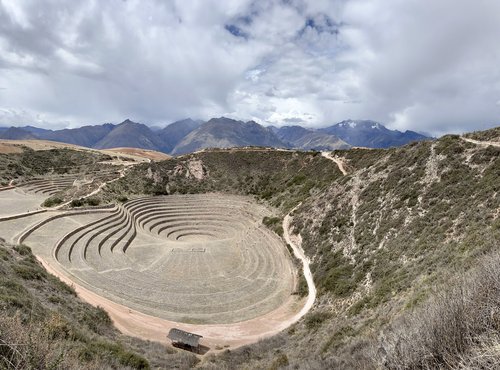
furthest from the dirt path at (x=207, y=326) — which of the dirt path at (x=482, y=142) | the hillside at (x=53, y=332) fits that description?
the dirt path at (x=482, y=142)

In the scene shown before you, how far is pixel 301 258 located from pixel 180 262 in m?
13.6

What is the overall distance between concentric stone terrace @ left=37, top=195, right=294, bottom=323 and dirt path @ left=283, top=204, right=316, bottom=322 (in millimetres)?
1427

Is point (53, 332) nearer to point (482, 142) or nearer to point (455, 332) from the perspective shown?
point (455, 332)

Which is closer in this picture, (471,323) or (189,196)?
(471,323)

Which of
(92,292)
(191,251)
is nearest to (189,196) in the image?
(191,251)

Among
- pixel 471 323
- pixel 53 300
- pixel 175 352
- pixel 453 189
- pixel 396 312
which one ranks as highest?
pixel 453 189

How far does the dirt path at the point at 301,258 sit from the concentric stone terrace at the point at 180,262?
56.2 inches

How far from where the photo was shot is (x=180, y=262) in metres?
36.3

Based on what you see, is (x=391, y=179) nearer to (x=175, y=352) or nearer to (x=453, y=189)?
(x=453, y=189)

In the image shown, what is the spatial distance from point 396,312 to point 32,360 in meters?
13.8

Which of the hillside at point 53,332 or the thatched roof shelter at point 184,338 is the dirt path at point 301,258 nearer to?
the thatched roof shelter at point 184,338

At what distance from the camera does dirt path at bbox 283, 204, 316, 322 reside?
2541 cm

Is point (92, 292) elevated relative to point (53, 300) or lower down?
lower down

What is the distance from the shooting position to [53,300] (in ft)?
57.5
